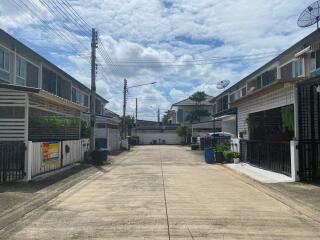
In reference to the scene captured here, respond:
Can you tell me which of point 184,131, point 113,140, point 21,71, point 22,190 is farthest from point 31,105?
point 184,131

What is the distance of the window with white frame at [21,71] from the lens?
30.2 metres

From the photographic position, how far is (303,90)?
17734 mm

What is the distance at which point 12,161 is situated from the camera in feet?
54.0

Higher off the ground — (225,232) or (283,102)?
(283,102)

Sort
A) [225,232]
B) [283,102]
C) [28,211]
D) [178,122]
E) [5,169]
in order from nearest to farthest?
[225,232]
[28,211]
[5,169]
[283,102]
[178,122]

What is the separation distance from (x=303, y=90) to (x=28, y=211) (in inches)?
450

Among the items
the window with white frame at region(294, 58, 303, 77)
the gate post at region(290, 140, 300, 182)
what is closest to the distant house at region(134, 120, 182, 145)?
the window with white frame at region(294, 58, 303, 77)

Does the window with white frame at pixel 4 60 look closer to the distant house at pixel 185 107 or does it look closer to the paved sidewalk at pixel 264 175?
the paved sidewalk at pixel 264 175

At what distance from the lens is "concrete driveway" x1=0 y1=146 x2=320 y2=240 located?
8539 millimetres

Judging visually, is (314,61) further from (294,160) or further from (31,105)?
(31,105)

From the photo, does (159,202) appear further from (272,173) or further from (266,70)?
(266,70)

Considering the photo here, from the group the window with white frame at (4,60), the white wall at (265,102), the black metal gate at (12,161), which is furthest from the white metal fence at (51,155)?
the white wall at (265,102)

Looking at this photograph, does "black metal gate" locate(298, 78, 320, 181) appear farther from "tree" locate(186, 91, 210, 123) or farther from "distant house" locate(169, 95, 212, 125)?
"distant house" locate(169, 95, 212, 125)

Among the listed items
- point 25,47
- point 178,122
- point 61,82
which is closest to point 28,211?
point 25,47
